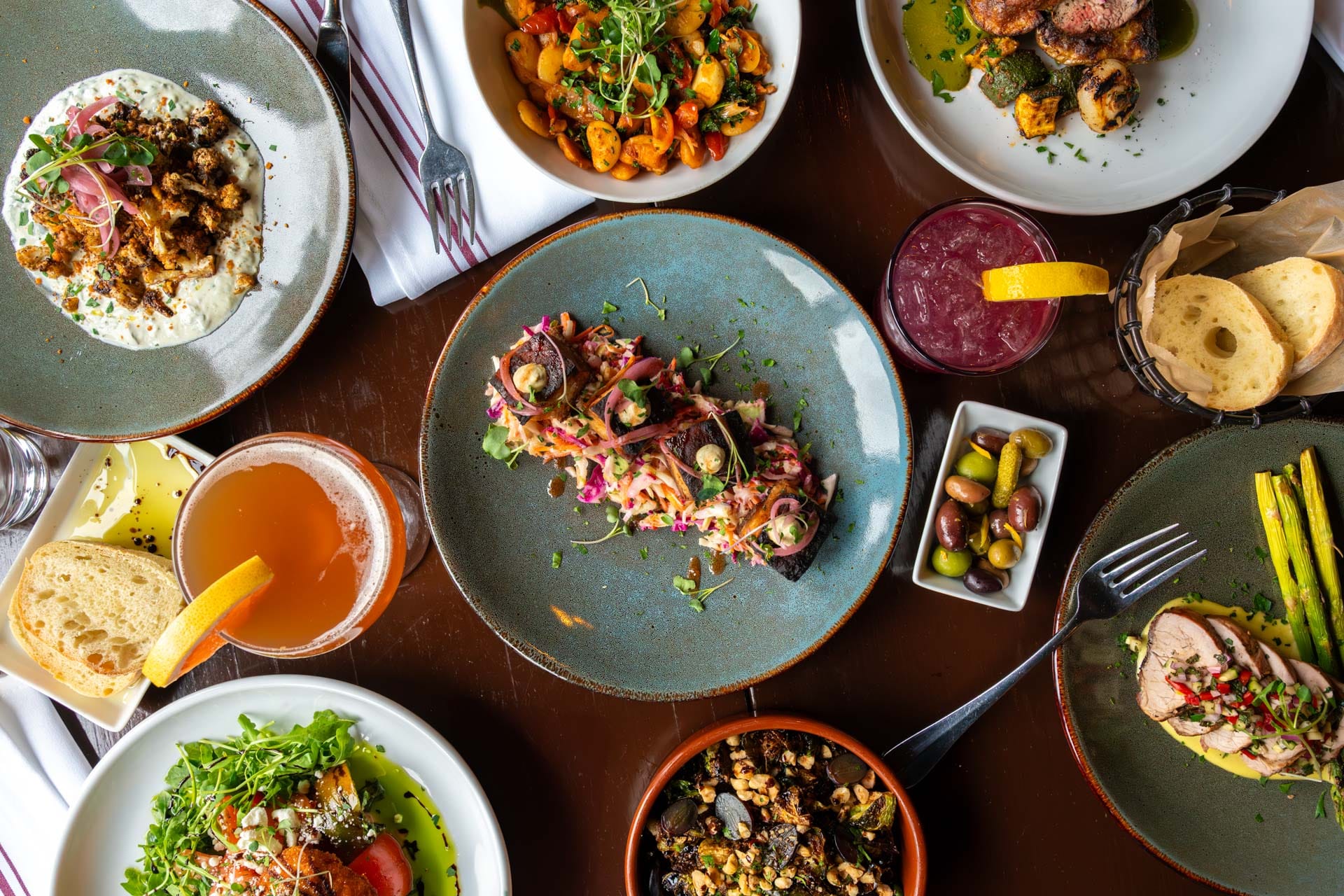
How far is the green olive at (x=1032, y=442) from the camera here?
2.38m

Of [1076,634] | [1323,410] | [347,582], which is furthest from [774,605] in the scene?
[1323,410]

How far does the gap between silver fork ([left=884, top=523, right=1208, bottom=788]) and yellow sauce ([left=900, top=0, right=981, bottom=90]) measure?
5.10 feet

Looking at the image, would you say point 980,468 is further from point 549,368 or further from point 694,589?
point 549,368

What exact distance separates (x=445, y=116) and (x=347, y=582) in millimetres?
1478

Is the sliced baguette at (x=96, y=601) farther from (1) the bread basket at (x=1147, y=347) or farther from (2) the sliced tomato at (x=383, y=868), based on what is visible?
(1) the bread basket at (x=1147, y=347)

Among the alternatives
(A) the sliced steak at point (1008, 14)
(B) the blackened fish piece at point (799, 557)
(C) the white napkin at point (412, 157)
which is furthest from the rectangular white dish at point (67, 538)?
(A) the sliced steak at point (1008, 14)

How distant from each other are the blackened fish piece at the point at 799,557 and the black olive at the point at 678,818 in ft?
2.58

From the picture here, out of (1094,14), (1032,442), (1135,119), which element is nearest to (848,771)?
(1032,442)

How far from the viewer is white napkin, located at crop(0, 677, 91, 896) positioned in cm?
270

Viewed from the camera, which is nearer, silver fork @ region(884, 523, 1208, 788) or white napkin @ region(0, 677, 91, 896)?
silver fork @ region(884, 523, 1208, 788)

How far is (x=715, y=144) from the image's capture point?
7.61ft

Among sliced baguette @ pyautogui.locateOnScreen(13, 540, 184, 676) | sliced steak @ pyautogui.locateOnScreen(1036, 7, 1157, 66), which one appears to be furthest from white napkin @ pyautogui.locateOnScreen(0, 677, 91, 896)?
sliced steak @ pyautogui.locateOnScreen(1036, 7, 1157, 66)

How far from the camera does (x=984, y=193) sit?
2596mm

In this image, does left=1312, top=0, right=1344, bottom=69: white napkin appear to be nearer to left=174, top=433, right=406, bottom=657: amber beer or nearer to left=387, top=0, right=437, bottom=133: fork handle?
left=387, top=0, right=437, bottom=133: fork handle
